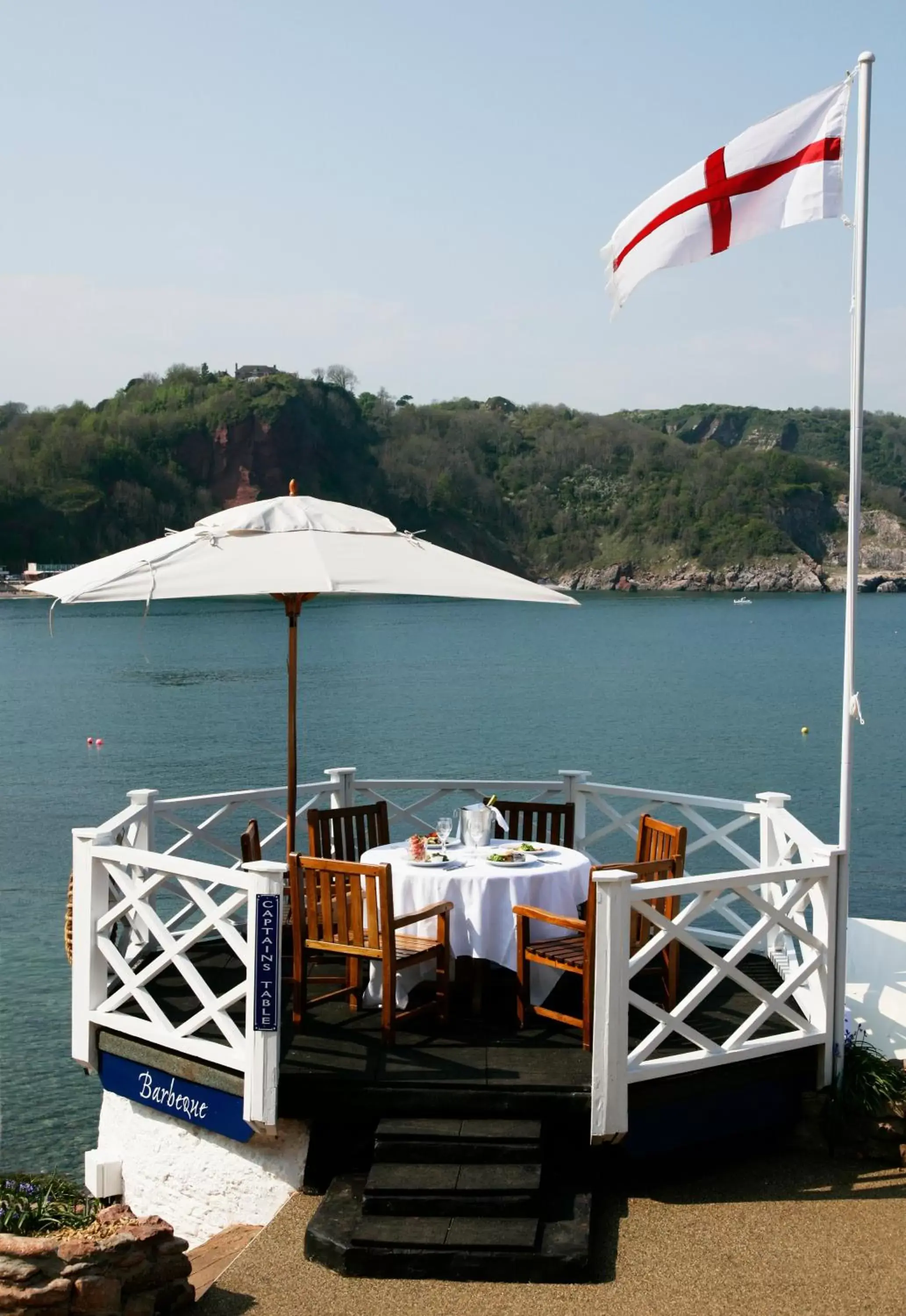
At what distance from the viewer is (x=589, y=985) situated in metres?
6.32

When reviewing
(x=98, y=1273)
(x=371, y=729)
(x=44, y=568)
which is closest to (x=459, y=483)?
(x=44, y=568)

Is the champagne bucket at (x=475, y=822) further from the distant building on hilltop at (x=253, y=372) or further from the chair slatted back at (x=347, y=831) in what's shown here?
the distant building on hilltop at (x=253, y=372)

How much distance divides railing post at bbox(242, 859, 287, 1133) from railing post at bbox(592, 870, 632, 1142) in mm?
1480

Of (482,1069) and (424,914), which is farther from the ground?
(424,914)

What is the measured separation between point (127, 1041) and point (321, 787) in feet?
9.50

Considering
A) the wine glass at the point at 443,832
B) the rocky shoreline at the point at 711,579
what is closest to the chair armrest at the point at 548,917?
the wine glass at the point at 443,832

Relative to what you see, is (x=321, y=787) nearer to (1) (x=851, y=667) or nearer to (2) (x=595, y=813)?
(1) (x=851, y=667)

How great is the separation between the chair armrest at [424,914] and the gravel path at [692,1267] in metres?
1.37

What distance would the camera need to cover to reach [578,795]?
9266 mm

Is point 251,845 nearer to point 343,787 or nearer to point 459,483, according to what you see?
point 343,787

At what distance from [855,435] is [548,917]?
304 centimetres

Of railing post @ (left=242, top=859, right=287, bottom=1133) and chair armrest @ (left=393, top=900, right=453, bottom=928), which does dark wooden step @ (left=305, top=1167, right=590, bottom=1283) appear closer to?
railing post @ (left=242, top=859, right=287, bottom=1133)

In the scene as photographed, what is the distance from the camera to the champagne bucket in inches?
299

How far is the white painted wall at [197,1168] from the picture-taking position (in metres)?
6.16
